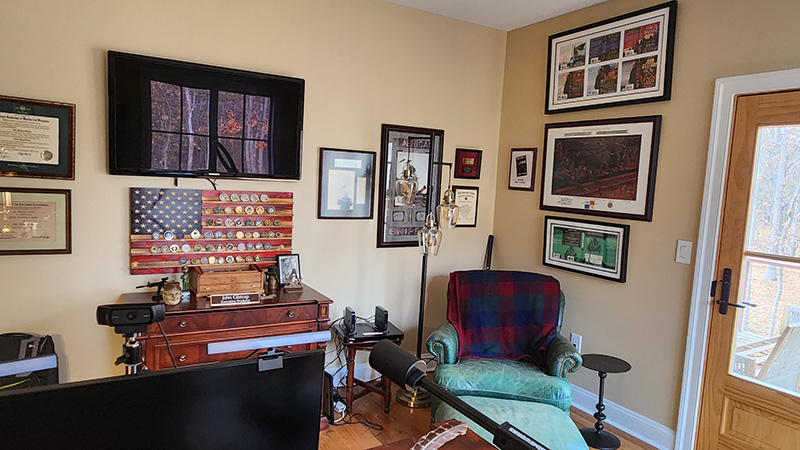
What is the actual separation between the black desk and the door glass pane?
1890 mm

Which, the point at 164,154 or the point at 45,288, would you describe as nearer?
the point at 45,288

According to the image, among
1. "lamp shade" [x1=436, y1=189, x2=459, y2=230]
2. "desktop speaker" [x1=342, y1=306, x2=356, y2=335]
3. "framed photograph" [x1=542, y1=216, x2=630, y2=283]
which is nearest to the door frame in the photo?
"framed photograph" [x1=542, y1=216, x2=630, y2=283]

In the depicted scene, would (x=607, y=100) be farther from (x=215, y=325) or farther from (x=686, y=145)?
(x=215, y=325)

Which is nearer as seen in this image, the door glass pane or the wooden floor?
the door glass pane

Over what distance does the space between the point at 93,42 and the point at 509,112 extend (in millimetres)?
2801

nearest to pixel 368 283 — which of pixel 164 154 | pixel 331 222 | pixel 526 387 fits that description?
pixel 331 222

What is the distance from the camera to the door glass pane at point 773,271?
7.53 ft

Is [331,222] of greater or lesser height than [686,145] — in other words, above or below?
below

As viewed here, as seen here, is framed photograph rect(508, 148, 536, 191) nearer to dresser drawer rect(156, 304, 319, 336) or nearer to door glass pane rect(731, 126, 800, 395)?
door glass pane rect(731, 126, 800, 395)

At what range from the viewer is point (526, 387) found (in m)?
2.62

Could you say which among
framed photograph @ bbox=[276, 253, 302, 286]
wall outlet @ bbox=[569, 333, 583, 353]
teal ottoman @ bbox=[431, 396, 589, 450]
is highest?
framed photograph @ bbox=[276, 253, 302, 286]

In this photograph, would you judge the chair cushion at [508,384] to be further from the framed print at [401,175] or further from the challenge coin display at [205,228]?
the challenge coin display at [205,228]

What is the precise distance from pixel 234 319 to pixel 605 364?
212 centimetres

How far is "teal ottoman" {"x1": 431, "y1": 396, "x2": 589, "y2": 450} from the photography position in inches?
84.5
